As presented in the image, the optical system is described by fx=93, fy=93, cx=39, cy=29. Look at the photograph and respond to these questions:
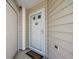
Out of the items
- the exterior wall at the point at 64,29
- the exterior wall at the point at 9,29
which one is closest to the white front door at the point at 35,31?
the exterior wall at the point at 9,29

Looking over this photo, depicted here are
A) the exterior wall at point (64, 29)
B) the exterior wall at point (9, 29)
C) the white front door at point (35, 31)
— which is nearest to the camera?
the exterior wall at point (64, 29)

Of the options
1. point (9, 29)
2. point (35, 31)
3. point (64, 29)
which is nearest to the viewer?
point (64, 29)

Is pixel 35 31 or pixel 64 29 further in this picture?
pixel 35 31

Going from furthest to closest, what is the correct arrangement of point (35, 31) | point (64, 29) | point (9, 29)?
point (35, 31) → point (9, 29) → point (64, 29)

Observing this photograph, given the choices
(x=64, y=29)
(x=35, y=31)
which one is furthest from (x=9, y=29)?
(x=35, y=31)

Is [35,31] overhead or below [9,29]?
below

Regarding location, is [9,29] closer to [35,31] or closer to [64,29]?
[64,29]

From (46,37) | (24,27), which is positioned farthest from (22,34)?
(46,37)

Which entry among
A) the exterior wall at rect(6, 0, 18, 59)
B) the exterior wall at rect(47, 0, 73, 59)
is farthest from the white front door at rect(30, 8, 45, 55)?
the exterior wall at rect(47, 0, 73, 59)

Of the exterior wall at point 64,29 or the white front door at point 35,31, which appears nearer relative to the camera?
the exterior wall at point 64,29

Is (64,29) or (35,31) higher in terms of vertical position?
(64,29)

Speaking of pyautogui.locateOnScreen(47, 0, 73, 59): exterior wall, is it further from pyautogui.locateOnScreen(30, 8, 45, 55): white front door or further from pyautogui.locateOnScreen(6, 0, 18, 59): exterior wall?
pyautogui.locateOnScreen(30, 8, 45, 55): white front door

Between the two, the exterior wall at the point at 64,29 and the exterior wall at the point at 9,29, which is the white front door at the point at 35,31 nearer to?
the exterior wall at the point at 9,29
